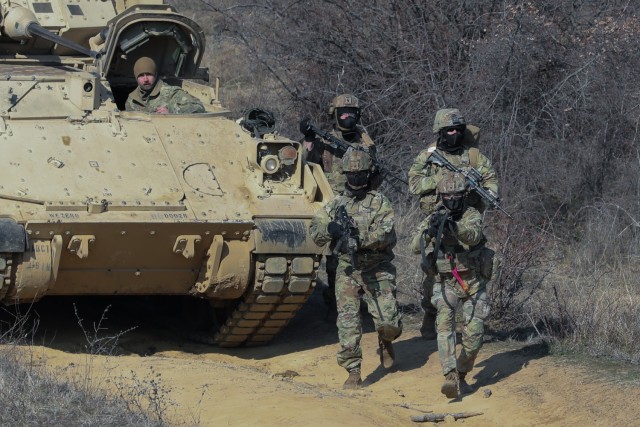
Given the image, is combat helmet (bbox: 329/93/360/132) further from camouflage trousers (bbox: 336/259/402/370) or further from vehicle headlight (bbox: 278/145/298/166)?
camouflage trousers (bbox: 336/259/402/370)

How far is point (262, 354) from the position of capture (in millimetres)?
10258

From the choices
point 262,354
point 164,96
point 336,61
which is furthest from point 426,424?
point 336,61

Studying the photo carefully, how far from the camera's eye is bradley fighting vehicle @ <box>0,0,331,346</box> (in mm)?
8797

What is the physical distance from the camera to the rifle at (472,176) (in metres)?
8.75

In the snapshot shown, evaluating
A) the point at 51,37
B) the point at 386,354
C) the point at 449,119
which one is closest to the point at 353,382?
the point at 386,354

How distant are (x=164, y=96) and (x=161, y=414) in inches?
158

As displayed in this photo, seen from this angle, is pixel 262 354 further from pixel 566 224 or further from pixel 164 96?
pixel 566 224

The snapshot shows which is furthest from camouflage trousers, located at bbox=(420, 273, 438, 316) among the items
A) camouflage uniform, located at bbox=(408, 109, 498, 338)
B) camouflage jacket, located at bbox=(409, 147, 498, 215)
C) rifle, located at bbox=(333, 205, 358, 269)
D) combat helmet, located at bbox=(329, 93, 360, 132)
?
combat helmet, located at bbox=(329, 93, 360, 132)

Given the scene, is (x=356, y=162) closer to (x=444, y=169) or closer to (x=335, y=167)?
(x=444, y=169)

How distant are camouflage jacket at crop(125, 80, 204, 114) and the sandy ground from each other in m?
1.76

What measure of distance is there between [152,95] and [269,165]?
151cm

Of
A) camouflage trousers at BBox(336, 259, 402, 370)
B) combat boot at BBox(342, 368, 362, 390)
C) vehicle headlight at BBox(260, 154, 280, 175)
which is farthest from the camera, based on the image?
vehicle headlight at BBox(260, 154, 280, 175)

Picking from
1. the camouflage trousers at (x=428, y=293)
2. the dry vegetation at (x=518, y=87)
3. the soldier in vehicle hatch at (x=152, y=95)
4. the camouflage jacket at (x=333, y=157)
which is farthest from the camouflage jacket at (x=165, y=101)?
the dry vegetation at (x=518, y=87)

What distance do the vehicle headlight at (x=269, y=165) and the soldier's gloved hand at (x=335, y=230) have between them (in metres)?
1.08
